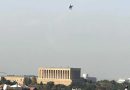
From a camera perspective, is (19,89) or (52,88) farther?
(52,88)

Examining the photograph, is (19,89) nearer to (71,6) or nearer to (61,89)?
(71,6)

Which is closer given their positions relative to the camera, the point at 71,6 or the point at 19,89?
the point at 71,6

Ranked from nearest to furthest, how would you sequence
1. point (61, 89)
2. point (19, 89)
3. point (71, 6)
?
point (71, 6) < point (19, 89) < point (61, 89)

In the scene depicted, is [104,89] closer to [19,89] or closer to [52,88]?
[52,88]

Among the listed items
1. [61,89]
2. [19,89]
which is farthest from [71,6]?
[61,89]

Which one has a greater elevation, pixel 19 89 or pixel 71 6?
pixel 71 6

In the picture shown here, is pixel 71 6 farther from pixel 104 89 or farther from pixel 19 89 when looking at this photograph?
pixel 104 89

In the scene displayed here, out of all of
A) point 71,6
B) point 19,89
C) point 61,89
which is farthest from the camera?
point 61,89

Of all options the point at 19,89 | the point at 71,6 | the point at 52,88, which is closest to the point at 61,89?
the point at 52,88
